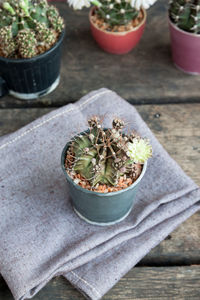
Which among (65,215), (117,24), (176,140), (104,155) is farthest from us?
(117,24)

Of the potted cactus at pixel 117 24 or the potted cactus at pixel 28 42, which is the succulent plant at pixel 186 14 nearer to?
the potted cactus at pixel 117 24

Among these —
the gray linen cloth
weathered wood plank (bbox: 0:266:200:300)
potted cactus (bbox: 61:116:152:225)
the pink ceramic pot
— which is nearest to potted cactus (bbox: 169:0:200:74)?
the pink ceramic pot

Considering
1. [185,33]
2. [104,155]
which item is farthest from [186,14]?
[104,155]

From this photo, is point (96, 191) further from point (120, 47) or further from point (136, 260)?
point (120, 47)

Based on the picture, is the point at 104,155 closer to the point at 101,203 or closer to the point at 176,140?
the point at 101,203

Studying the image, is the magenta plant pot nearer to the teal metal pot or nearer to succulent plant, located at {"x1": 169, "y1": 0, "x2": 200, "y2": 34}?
succulent plant, located at {"x1": 169, "y1": 0, "x2": 200, "y2": 34}

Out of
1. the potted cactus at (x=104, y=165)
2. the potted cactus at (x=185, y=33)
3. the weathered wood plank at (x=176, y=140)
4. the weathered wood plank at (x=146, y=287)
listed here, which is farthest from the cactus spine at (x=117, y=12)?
the weathered wood plank at (x=146, y=287)

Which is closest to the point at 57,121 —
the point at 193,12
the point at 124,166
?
the point at 124,166
